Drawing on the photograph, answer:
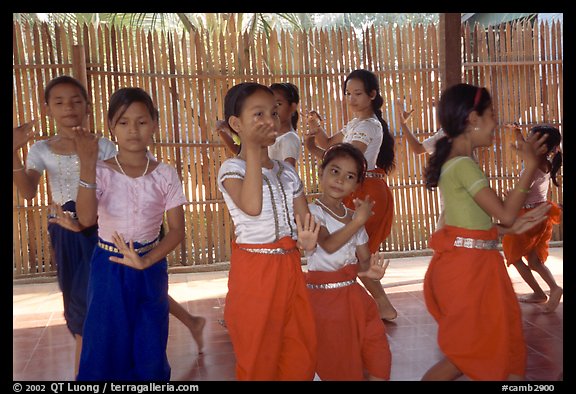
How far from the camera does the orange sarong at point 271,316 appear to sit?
108 inches

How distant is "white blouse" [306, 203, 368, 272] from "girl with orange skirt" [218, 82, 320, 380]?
31cm

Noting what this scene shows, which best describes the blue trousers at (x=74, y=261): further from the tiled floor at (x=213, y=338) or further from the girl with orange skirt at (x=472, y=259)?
the girl with orange skirt at (x=472, y=259)

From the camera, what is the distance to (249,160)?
2.62m

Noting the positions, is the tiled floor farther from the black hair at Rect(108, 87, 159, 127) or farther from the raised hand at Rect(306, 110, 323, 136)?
the black hair at Rect(108, 87, 159, 127)

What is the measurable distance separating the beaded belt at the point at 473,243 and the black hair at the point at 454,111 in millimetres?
323

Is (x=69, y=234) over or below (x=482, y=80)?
below

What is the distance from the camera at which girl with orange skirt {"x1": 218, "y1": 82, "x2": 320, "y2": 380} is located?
2.75 meters

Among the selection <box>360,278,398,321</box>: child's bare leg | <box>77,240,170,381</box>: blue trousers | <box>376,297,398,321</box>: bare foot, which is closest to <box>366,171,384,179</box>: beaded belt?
<box>360,278,398,321</box>: child's bare leg

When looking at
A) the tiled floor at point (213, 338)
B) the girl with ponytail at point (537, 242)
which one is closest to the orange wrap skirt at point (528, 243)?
the girl with ponytail at point (537, 242)

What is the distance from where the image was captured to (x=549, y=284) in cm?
496

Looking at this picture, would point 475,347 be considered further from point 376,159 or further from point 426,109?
point 426,109

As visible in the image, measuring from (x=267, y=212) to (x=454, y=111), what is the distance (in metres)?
1.03
